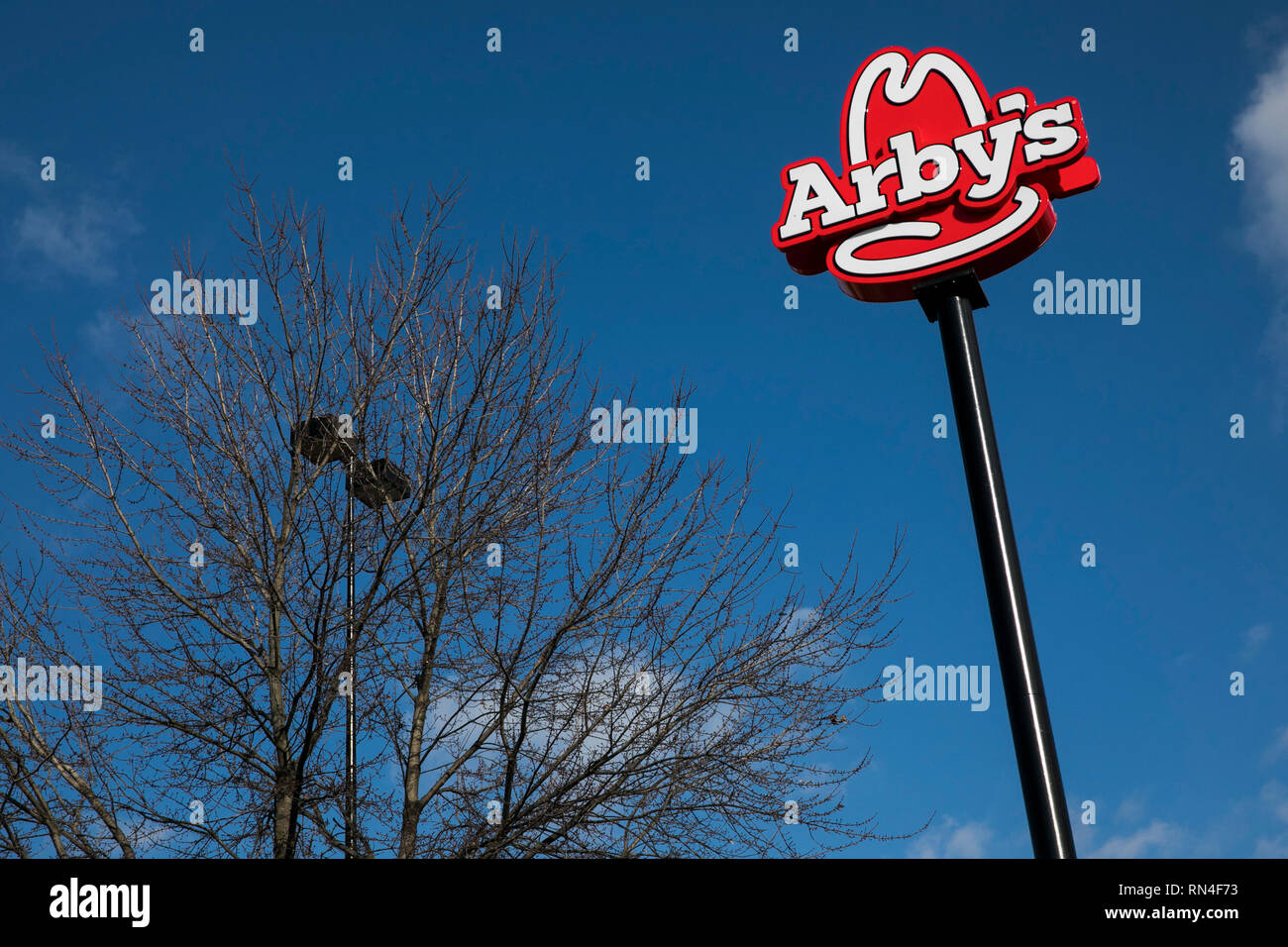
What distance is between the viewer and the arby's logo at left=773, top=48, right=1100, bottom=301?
324 inches

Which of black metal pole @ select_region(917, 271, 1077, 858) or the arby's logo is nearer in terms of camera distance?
black metal pole @ select_region(917, 271, 1077, 858)

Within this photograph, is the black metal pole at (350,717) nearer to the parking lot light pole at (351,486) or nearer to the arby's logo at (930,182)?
the parking lot light pole at (351,486)

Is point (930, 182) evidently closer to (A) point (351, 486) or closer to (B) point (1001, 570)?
(B) point (1001, 570)

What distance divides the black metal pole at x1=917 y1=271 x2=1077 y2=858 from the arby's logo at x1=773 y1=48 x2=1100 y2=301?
1.21 ft

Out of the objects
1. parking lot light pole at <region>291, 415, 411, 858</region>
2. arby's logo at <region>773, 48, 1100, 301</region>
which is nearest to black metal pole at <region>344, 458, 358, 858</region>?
parking lot light pole at <region>291, 415, 411, 858</region>

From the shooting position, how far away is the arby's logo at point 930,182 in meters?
8.24

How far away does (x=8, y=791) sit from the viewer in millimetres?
7246

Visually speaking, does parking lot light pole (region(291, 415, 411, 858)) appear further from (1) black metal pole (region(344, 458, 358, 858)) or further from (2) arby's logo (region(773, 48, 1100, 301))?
(2) arby's logo (region(773, 48, 1100, 301))

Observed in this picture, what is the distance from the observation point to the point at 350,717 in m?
7.70
